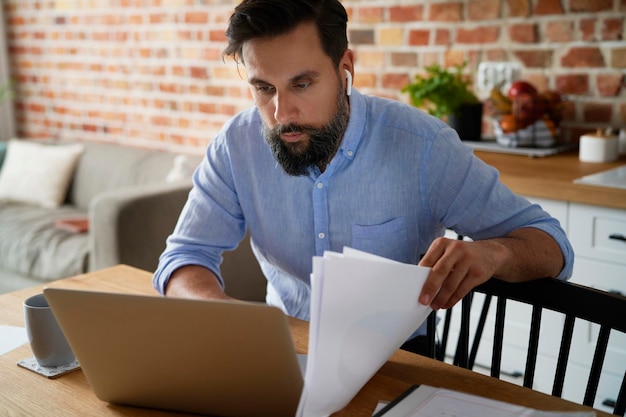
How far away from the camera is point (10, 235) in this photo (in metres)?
3.40

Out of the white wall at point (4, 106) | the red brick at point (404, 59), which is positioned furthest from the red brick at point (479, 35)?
the white wall at point (4, 106)

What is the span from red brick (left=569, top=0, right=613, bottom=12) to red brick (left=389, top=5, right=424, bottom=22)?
1.96ft

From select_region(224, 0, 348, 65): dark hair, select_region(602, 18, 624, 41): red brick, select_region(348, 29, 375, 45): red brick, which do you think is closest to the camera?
select_region(224, 0, 348, 65): dark hair

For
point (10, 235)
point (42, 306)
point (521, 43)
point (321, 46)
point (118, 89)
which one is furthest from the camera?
point (118, 89)

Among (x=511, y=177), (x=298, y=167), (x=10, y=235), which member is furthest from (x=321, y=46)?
(x=10, y=235)

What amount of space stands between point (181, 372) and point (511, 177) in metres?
1.48

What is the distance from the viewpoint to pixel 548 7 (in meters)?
2.54

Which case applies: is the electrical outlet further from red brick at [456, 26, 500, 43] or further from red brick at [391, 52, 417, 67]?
red brick at [391, 52, 417, 67]

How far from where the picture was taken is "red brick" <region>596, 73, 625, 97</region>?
245cm

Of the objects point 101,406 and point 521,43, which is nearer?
point 101,406

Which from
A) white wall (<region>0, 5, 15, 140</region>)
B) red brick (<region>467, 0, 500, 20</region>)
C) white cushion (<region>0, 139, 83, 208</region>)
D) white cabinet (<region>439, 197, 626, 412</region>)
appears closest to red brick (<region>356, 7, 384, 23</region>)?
red brick (<region>467, 0, 500, 20</region>)

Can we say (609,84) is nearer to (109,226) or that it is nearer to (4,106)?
(109,226)

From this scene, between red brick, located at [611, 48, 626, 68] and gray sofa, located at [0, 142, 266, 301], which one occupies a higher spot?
red brick, located at [611, 48, 626, 68]

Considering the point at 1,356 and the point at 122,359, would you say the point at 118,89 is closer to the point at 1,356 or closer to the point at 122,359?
the point at 1,356
